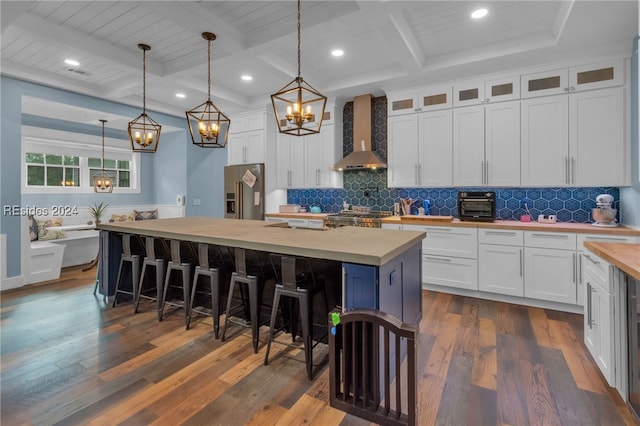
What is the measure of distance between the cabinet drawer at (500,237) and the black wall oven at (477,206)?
197 millimetres

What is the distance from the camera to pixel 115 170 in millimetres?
6953

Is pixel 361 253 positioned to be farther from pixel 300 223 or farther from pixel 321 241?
pixel 300 223

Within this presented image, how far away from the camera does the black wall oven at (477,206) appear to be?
146 inches

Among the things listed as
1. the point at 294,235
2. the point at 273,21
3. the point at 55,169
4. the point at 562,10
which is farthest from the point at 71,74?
the point at 562,10

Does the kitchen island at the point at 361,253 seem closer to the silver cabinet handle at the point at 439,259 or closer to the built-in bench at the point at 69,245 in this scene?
the silver cabinet handle at the point at 439,259

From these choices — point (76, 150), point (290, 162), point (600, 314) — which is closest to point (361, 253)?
point (600, 314)

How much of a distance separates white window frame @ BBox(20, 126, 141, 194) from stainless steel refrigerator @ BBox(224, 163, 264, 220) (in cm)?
285

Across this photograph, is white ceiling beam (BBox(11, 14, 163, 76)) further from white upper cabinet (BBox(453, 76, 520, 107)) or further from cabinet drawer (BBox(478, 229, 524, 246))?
cabinet drawer (BBox(478, 229, 524, 246))

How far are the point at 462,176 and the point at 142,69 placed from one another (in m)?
4.24

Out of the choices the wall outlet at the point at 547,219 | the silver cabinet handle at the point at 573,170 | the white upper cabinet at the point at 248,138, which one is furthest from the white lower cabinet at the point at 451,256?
the white upper cabinet at the point at 248,138

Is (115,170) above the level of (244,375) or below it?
above

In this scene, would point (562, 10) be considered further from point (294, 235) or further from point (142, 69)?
point (142, 69)

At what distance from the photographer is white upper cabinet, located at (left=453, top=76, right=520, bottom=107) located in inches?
145

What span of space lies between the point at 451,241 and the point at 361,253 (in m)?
2.45
